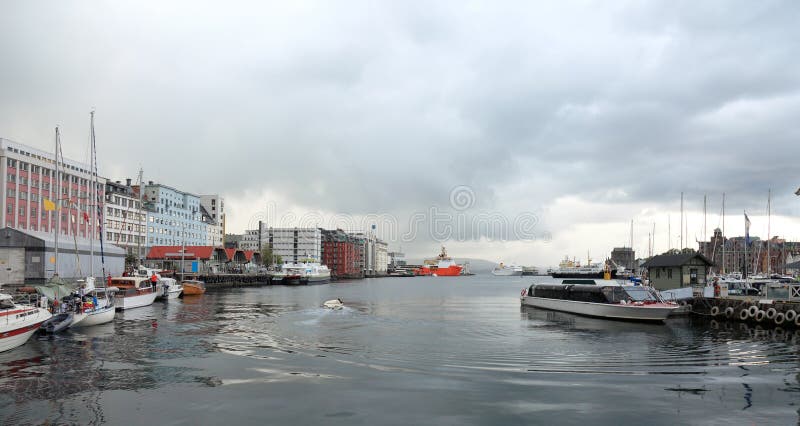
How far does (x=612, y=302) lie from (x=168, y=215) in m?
163

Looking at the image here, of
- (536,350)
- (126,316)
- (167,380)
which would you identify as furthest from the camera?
(126,316)

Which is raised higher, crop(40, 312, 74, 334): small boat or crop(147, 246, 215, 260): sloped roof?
crop(147, 246, 215, 260): sloped roof

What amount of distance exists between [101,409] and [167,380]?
4638 mm

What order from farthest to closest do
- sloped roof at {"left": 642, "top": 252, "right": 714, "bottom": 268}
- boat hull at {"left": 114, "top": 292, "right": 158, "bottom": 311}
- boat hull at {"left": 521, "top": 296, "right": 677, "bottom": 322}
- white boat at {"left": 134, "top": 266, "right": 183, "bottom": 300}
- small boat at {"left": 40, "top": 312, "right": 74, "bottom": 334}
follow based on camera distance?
white boat at {"left": 134, "top": 266, "right": 183, "bottom": 300}
sloped roof at {"left": 642, "top": 252, "right": 714, "bottom": 268}
boat hull at {"left": 114, "top": 292, "right": 158, "bottom": 311}
boat hull at {"left": 521, "top": 296, "right": 677, "bottom": 322}
small boat at {"left": 40, "top": 312, "right": 74, "bottom": 334}

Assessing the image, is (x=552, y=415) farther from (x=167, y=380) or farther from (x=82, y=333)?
(x=82, y=333)

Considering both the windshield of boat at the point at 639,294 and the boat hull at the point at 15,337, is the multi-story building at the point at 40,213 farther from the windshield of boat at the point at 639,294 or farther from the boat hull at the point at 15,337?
the windshield of boat at the point at 639,294

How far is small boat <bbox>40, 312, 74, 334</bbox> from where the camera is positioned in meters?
35.5

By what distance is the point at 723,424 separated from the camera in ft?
53.8

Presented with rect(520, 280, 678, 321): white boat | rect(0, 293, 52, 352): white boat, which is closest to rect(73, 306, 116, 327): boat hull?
rect(0, 293, 52, 352): white boat

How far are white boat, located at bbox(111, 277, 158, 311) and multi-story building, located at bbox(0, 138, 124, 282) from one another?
47.4 ft

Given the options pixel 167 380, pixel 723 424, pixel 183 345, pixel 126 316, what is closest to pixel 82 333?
pixel 183 345

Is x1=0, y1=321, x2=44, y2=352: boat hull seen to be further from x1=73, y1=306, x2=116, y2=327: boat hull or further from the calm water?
x1=73, y1=306, x2=116, y2=327: boat hull

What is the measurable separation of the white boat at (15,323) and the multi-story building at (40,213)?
46.4m

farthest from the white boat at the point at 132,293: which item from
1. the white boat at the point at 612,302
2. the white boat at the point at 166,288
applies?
the white boat at the point at 612,302
